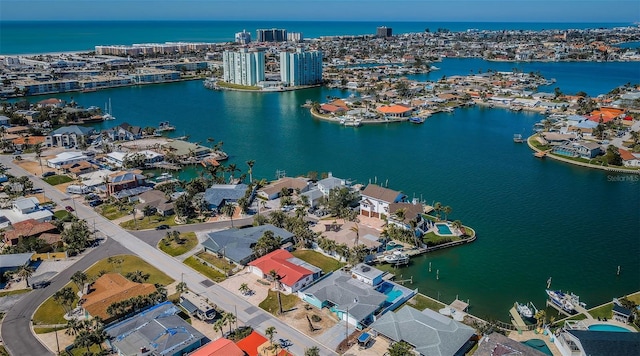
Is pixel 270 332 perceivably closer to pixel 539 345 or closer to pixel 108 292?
pixel 108 292

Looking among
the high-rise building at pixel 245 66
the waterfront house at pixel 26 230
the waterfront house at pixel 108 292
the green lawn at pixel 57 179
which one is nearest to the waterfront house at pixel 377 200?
the waterfront house at pixel 108 292

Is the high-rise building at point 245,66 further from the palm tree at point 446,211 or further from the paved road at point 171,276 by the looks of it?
the palm tree at point 446,211

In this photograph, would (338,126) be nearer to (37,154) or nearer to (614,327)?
(37,154)

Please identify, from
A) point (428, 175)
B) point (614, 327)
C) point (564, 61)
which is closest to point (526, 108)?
point (428, 175)

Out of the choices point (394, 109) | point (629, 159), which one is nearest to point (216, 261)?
point (629, 159)

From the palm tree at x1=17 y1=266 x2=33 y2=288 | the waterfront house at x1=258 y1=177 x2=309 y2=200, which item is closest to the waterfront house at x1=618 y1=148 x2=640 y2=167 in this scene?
the waterfront house at x1=258 y1=177 x2=309 y2=200
